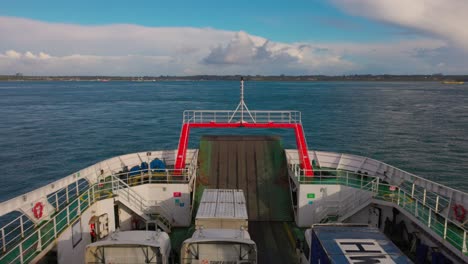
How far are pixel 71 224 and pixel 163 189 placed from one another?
5.48 metres

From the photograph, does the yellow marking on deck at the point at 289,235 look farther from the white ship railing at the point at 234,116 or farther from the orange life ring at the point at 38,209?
the orange life ring at the point at 38,209

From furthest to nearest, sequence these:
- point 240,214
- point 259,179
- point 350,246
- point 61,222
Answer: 1. point 259,179
2. point 61,222
3. point 240,214
4. point 350,246

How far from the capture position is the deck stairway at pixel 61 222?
34.3ft

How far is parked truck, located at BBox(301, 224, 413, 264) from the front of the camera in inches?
374

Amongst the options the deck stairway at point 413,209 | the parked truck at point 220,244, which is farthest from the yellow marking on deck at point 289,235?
the parked truck at point 220,244

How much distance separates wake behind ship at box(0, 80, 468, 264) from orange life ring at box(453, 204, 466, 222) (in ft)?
0.16

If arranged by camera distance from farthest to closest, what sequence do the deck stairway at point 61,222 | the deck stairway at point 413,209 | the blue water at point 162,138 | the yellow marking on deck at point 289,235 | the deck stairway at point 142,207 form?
the blue water at point 162,138 → the deck stairway at point 142,207 → the yellow marking on deck at point 289,235 → the deck stairway at point 413,209 → the deck stairway at point 61,222

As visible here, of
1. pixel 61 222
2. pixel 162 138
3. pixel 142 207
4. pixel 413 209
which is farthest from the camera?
pixel 162 138

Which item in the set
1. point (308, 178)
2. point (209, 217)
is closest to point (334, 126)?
point (308, 178)

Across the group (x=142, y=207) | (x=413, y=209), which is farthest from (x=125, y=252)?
(x=413, y=209)

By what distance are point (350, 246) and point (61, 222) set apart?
10.6 m

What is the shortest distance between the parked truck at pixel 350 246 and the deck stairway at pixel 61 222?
7923 millimetres

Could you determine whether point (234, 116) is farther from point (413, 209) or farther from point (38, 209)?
point (38, 209)

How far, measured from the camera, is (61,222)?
12.9 meters
